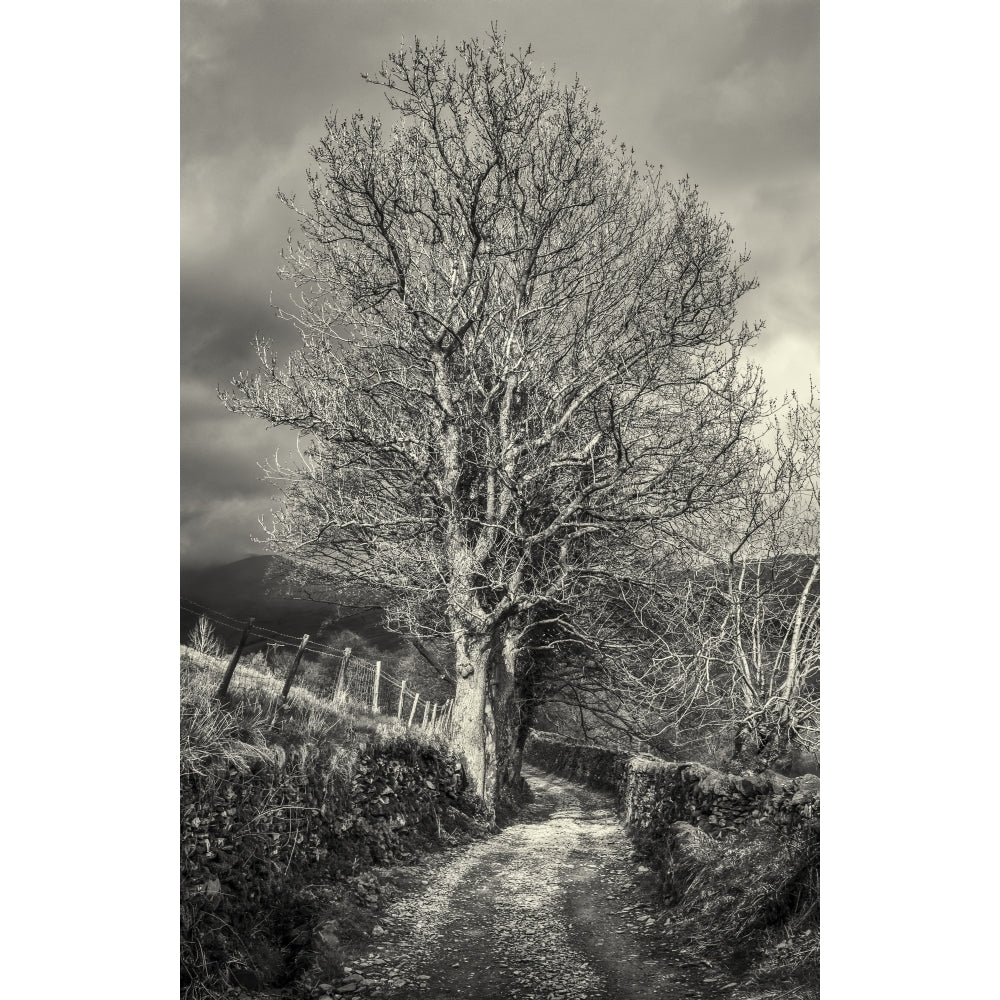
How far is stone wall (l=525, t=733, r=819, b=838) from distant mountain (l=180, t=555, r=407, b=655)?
2.83 m

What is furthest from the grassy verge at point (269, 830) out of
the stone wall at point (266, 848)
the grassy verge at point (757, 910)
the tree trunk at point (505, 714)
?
the tree trunk at point (505, 714)

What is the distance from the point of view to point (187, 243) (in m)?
4.06

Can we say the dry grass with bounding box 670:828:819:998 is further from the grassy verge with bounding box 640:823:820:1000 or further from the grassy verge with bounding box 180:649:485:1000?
the grassy verge with bounding box 180:649:485:1000

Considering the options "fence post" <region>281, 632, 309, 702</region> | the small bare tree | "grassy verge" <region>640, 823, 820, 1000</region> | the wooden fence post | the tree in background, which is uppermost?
the tree in background

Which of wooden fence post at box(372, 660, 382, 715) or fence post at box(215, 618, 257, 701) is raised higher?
fence post at box(215, 618, 257, 701)

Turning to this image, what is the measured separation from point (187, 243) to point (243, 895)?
3608mm

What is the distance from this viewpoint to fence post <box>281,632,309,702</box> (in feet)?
16.9

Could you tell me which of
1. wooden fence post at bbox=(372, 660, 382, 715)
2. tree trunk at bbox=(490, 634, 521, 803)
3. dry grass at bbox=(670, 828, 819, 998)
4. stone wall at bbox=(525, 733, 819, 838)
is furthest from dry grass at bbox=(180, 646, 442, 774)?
dry grass at bbox=(670, 828, 819, 998)

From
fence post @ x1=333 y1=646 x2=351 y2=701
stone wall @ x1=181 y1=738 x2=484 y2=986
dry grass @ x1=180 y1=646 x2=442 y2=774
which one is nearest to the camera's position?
stone wall @ x1=181 y1=738 x2=484 y2=986

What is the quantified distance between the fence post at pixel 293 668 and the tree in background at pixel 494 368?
92 centimetres

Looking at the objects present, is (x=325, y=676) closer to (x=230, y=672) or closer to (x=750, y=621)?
(x=230, y=672)

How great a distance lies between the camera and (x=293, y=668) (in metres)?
5.40

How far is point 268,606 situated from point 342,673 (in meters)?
1.32
